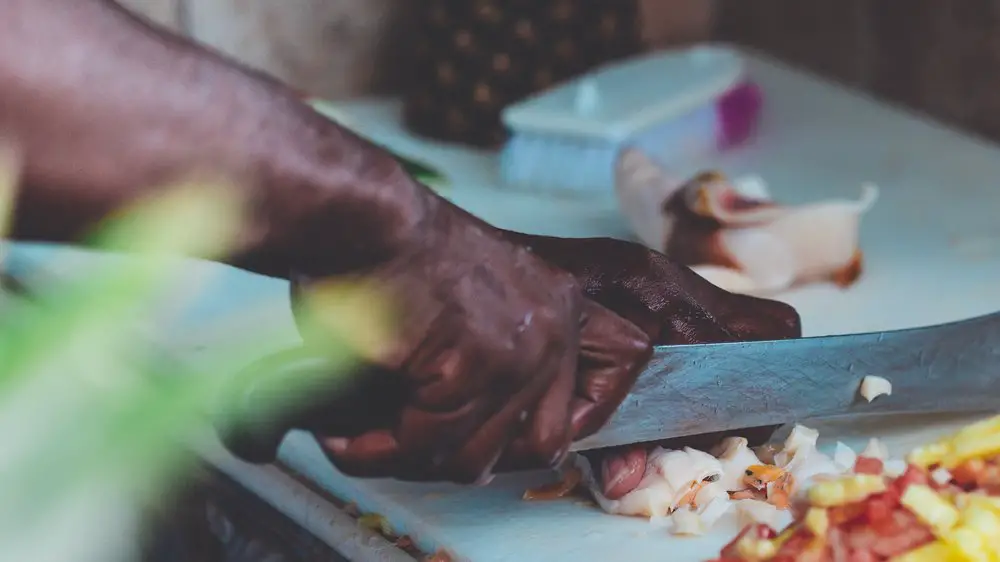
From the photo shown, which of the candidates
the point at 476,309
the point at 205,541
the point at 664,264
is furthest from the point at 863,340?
the point at 205,541

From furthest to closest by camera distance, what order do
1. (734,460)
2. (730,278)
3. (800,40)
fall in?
(800,40) < (730,278) < (734,460)

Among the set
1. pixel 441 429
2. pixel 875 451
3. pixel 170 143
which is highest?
pixel 170 143

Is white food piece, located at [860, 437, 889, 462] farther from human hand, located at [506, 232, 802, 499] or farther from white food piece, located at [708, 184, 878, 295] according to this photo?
white food piece, located at [708, 184, 878, 295]

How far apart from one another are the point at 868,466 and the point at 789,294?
0.26 meters

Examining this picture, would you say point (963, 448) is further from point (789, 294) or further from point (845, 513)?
point (789, 294)

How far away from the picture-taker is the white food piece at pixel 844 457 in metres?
0.60

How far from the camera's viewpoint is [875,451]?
611mm

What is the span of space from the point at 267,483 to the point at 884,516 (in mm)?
305

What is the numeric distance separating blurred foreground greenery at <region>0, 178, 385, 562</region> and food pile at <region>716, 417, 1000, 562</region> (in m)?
0.19

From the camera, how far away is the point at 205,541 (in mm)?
641

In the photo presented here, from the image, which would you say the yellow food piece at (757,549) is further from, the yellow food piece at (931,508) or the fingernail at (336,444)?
the fingernail at (336,444)

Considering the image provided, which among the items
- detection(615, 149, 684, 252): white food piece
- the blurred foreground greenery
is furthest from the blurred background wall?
the blurred foreground greenery

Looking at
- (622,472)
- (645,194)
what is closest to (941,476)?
(622,472)

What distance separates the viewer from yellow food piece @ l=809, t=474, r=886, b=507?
51 cm
